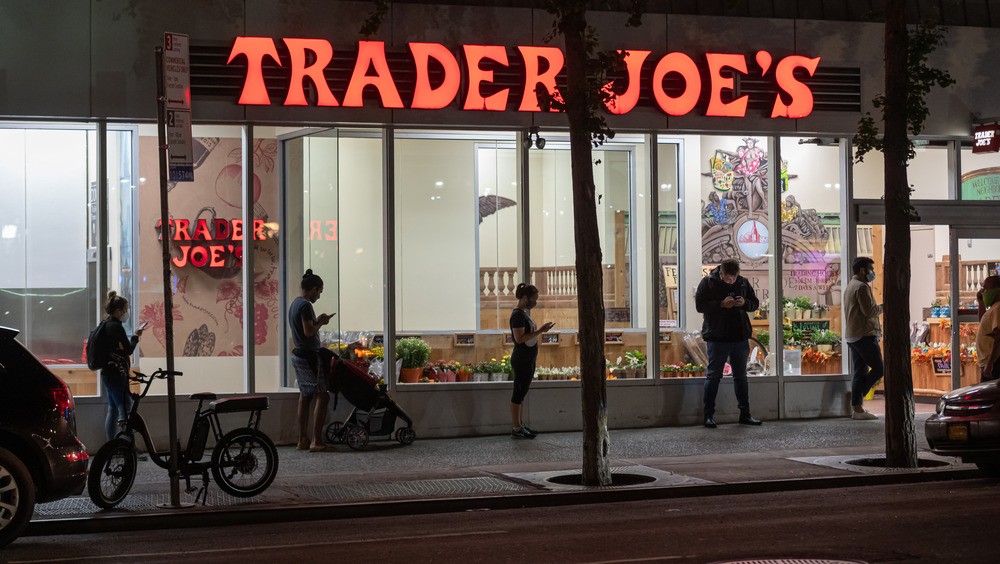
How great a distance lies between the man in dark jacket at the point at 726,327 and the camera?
14727mm

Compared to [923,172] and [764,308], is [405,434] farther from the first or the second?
[923,172]

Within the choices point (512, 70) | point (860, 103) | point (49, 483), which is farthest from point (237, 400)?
point (860, 103)

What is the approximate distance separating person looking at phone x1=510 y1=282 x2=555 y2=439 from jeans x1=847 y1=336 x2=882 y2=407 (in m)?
4.63

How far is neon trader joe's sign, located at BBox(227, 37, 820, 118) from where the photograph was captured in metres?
13.6

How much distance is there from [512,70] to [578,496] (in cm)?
657

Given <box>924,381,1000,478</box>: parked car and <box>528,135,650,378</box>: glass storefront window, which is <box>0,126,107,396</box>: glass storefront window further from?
<box>924,381,1000,478</box>: parked car

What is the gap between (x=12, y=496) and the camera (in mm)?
7902

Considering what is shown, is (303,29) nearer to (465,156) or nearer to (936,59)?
(465,156)

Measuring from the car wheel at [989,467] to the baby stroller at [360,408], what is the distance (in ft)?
21.3

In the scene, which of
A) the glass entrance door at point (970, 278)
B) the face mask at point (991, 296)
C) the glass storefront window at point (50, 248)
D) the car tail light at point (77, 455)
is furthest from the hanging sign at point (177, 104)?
the glass entrance door at point (970, 278)

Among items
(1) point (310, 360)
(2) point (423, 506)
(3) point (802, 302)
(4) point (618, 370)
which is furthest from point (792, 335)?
(2) point (423, 506)

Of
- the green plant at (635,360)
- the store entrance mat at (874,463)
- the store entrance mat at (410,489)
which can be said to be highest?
the green plant at (635,360)

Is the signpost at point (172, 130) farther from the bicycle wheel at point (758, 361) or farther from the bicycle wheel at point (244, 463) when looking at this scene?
the bicycle wheel at point (758, 361)

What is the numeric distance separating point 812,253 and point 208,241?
8742 mm
